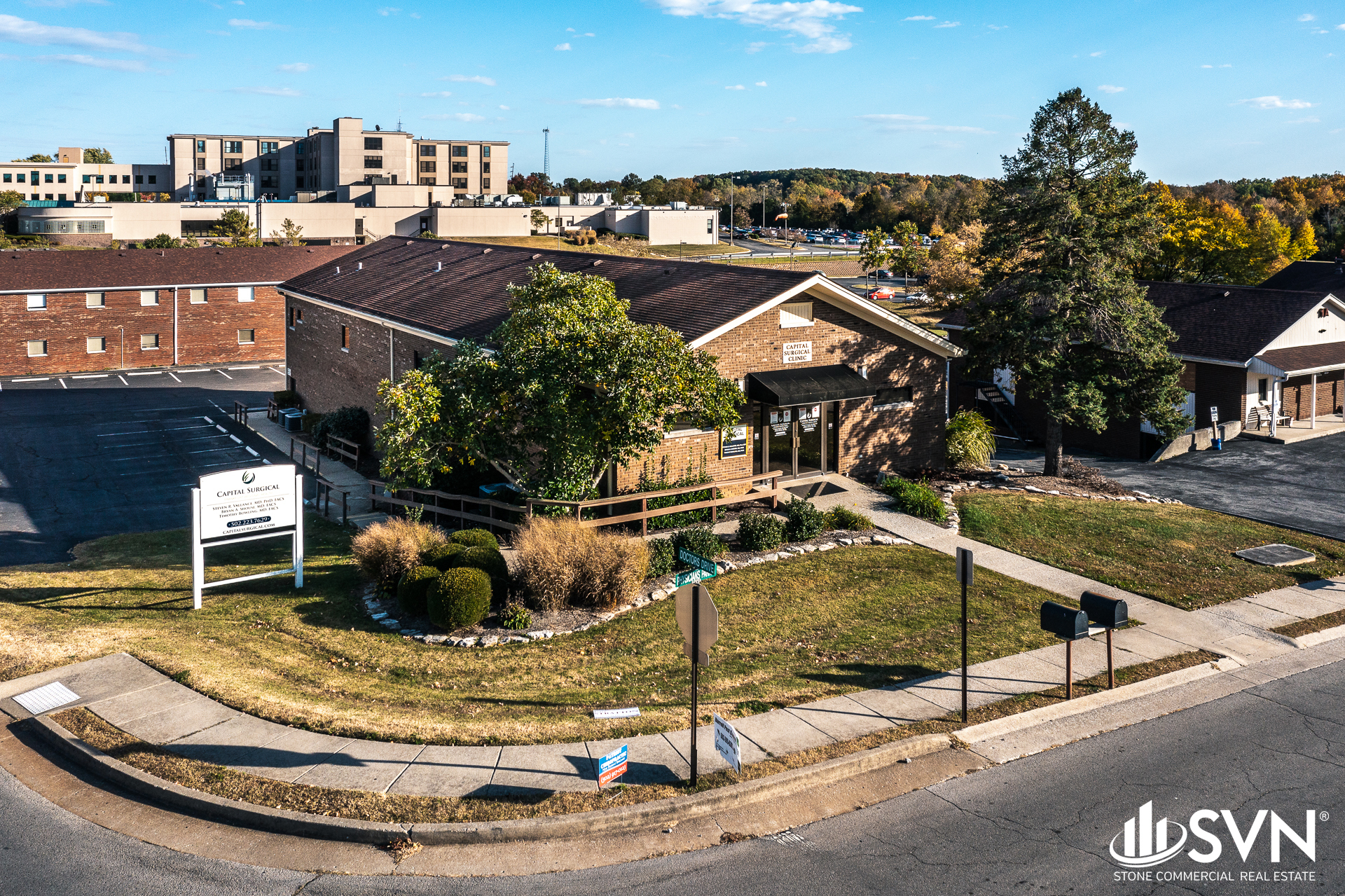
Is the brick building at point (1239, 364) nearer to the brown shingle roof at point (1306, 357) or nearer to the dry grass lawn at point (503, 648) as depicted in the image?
the brown shingle roof at point (1306, 357)

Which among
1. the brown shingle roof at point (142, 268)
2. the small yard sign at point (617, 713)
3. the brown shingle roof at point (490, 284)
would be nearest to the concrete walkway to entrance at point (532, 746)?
the small yard sign at point (617, 713)

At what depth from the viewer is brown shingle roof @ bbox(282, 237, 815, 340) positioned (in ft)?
83.2

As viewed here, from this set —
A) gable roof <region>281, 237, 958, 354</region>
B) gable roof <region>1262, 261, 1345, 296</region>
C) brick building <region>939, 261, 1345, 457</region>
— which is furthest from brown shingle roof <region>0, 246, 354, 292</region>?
gable roof <region>1262, 261, 1345, 296</region>

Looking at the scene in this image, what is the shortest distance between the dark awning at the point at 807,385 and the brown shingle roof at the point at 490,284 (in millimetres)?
1811

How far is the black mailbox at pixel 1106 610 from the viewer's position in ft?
45.7

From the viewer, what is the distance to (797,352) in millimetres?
25656

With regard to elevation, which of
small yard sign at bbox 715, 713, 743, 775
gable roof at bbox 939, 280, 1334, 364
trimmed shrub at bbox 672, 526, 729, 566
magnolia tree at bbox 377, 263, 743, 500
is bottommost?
small yard sign at bbox 715, 713, 743, 775

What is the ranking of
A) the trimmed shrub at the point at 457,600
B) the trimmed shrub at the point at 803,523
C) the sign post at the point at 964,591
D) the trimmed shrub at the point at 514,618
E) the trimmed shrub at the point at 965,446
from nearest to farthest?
1. the sign post at the point at 964,591
2. the trimmed shrub at the point at 457,600
3. the trimmed shrub at the point at 514,618
4. the trimmed shrub at the point at 803,523
5. the trimmed shrub at the point at 965,446

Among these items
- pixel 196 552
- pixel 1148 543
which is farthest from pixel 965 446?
pixel 196 552

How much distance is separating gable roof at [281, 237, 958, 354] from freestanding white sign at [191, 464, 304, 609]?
323 inches

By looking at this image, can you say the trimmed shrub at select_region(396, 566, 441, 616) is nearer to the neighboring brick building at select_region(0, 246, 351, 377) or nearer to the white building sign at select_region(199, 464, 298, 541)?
the white building sign at select_region(199, 464, 298, 541)

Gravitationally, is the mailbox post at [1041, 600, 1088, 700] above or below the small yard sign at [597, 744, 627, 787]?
above

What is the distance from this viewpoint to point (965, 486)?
2711 cm

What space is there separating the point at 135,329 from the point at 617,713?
4885 centimetres
